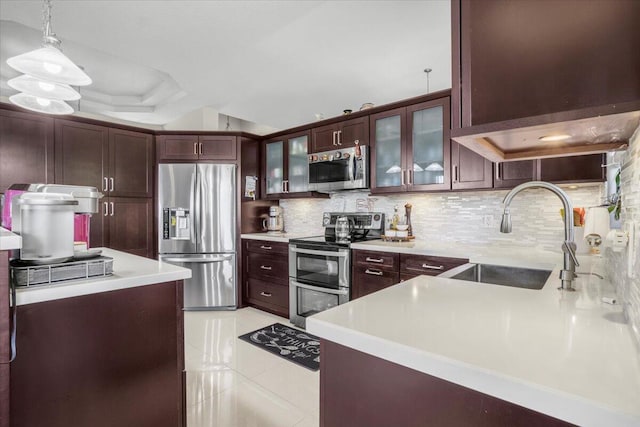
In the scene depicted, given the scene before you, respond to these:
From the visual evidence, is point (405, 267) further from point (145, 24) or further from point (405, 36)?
point (145, 24)

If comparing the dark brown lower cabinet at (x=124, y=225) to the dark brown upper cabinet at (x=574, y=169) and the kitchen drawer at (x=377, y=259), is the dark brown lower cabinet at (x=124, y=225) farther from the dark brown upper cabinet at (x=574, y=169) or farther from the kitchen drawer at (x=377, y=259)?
the dark brown upper cabinet at (x=574, y=169)

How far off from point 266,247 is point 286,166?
41.0 inches

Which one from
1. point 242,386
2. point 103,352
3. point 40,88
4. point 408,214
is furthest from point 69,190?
point 408,214

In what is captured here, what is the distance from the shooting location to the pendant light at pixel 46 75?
1674 mm

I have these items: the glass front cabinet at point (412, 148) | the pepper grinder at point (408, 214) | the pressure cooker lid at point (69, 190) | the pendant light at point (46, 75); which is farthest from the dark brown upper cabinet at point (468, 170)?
the pendant light at point (46, 75)

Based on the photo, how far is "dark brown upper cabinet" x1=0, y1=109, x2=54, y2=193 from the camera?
3045 mm

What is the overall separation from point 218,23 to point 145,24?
0.56 metres

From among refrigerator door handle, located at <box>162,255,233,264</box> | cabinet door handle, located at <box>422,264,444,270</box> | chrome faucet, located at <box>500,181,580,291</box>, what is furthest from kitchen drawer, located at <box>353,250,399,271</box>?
refrigerator door handle, located at <box>162,255,233,264</box>

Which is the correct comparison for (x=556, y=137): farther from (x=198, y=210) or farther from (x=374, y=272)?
(x=198, y=210)

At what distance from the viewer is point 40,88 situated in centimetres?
190

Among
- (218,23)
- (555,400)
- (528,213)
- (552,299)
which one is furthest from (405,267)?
(218,23)

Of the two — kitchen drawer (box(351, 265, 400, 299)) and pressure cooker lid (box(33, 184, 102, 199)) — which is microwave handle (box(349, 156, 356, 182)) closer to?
kitchen drawer (box(351, 265, 400, 299))

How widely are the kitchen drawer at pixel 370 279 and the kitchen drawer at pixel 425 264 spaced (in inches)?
4.4

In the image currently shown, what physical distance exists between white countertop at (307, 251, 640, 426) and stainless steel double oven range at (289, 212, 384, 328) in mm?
1859
